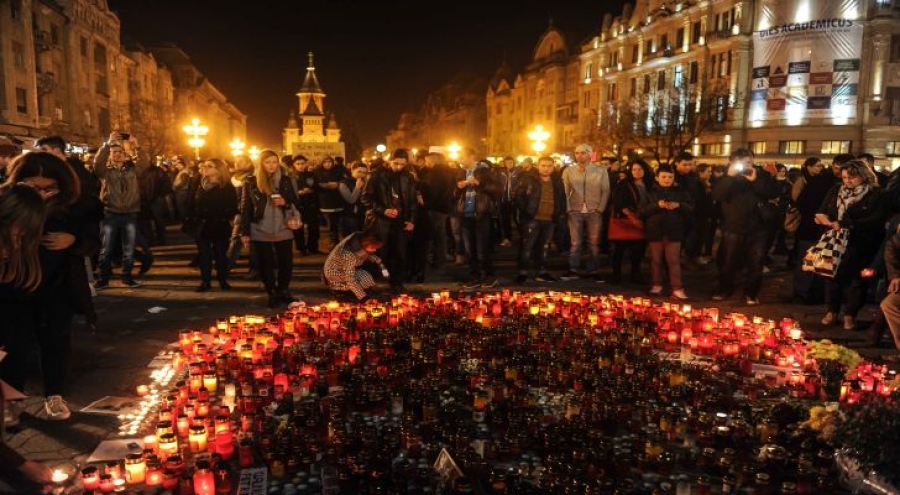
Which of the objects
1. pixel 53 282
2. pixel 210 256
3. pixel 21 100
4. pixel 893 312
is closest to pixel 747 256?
pixel 893 312

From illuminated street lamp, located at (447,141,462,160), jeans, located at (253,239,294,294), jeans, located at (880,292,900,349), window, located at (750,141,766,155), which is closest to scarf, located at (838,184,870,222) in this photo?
jeans, located at (880,292,900,349)

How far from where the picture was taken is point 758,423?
15.7 ft

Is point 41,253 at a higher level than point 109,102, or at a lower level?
lower

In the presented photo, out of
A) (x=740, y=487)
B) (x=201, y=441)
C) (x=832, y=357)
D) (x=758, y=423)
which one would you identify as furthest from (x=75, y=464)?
(x=832, y=357)

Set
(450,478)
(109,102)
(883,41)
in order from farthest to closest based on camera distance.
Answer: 1. (109,102)
2. (883,41)
3. (450,478)

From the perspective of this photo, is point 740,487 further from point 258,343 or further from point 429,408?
point 258,343

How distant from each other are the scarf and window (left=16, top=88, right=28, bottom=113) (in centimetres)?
4116

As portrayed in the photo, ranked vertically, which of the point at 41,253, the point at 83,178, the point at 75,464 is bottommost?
the point at 75,464

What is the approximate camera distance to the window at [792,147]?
40719 mm

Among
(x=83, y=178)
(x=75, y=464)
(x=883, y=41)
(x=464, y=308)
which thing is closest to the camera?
(x=75, y=464)

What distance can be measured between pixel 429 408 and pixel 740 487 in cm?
215

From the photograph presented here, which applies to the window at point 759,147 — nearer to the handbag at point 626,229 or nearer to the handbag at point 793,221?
the handbag at point 793,221

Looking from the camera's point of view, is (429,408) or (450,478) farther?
(429,408)

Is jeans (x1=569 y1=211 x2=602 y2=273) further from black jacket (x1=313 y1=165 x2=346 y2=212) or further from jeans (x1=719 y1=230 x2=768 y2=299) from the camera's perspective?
black jacket (x1=313 y1=165 x2=346 y2=212)
